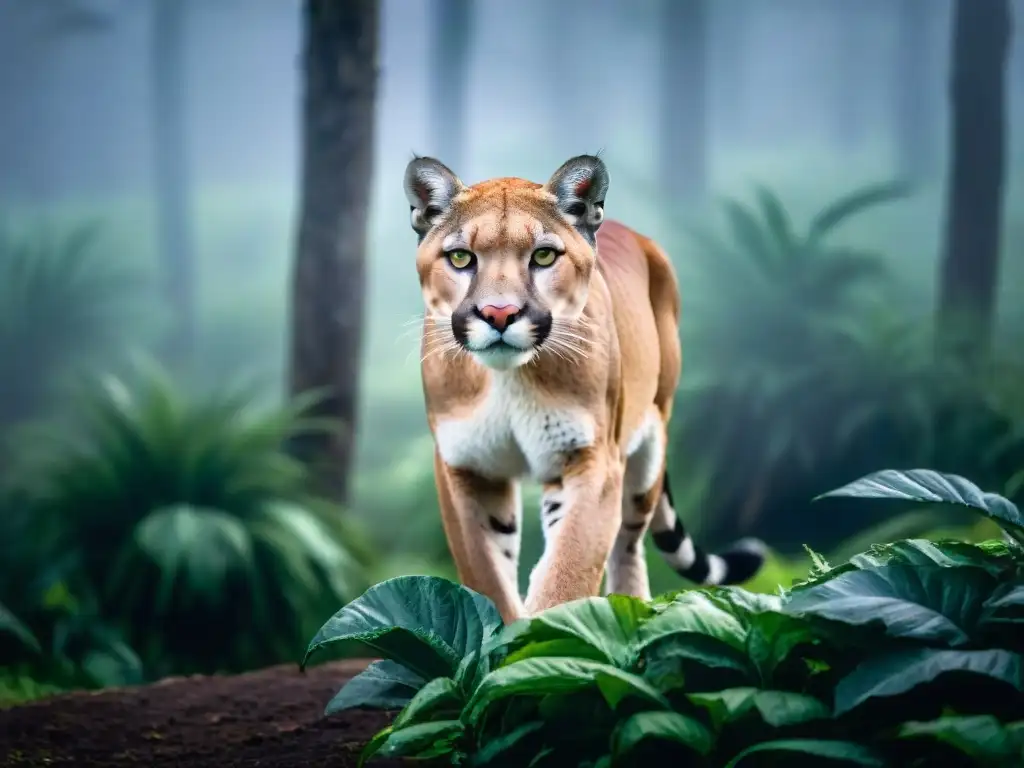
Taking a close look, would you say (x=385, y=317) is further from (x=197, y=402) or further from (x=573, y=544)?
(x=573, y=544)

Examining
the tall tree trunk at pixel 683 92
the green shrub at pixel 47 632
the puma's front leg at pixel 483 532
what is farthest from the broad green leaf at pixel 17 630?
the tall tree trunk at pixel 683 92

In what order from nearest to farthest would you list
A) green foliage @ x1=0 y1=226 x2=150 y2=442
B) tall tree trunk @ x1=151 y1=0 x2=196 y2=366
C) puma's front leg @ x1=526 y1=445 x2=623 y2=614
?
puma's front leg @ x1=526 y1=445 x2=623 y2=614 < green foliage @ x1=0 y1=226 x2=150 y2=442 < tall tree trunk @ x1=151 y1=0 x2=196 y2=366

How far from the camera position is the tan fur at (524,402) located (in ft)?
13.6

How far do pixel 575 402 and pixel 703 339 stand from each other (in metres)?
5.92

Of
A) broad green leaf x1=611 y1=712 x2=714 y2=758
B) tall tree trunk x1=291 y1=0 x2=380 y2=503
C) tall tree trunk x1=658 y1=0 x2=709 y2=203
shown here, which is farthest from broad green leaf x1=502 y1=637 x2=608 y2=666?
tall tree trunk x1=658 y1=0 x2=709 y2=203

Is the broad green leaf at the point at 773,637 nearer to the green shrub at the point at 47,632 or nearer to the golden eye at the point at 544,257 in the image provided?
the golden eye at the point at 544,257

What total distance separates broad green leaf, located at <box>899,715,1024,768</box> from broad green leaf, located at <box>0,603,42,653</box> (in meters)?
5.15

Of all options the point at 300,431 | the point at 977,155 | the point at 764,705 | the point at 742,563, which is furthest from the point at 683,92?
the point at 764,705

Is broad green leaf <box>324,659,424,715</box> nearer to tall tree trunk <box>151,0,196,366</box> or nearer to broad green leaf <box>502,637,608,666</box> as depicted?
broad green leaf <box>502,637,608,666</box>

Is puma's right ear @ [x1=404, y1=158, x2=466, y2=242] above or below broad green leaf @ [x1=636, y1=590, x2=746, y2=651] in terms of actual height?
above

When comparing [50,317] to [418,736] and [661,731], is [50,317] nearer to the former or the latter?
[418,736]

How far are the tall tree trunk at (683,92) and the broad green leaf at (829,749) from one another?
9987 millimetres

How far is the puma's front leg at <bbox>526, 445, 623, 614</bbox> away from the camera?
13.9 feet

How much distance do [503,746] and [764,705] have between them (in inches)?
27.7
